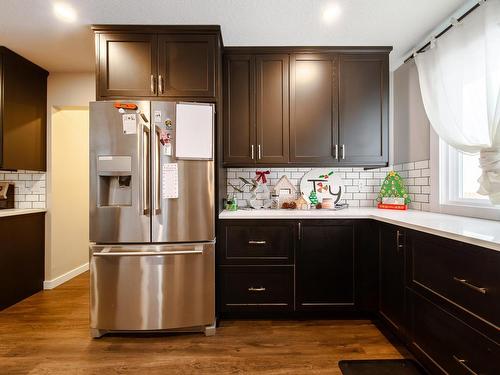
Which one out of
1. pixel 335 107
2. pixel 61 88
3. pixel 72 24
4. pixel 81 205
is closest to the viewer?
pixel 72 24

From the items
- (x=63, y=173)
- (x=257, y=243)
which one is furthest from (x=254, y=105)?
(x=63, y=173)

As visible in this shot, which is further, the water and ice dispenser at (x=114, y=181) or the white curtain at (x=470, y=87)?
the water and ice dispenser at (x=114, y=181)

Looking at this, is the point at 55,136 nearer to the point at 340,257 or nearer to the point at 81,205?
the point at 81,205

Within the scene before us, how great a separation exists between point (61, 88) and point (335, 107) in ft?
9.64

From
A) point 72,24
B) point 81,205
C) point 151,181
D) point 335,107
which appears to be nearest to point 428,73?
point 335,107

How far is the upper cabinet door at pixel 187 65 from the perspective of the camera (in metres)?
2.09

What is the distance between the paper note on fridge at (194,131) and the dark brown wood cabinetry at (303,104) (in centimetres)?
44

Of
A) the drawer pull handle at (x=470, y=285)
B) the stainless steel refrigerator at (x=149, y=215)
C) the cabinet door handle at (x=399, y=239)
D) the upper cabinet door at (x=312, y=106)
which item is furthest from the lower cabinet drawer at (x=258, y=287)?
the drawer pull handle at (x=470, y=285)

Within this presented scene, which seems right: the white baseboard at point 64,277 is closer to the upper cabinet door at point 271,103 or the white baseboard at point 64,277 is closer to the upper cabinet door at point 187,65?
the upper cabinet door at point 187,65

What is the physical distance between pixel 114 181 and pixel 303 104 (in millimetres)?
1725

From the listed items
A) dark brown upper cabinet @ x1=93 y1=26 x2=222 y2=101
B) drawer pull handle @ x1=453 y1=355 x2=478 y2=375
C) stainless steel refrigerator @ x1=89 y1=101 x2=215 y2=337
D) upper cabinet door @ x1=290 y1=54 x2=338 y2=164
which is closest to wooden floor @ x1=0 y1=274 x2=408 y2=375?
stainless steel refrigerator @ x1=89 y1=101 x2=215 y2=337

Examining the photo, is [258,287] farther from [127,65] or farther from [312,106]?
[127,65]

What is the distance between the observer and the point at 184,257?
1.94 m

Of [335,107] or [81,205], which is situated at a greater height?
[335,107]
